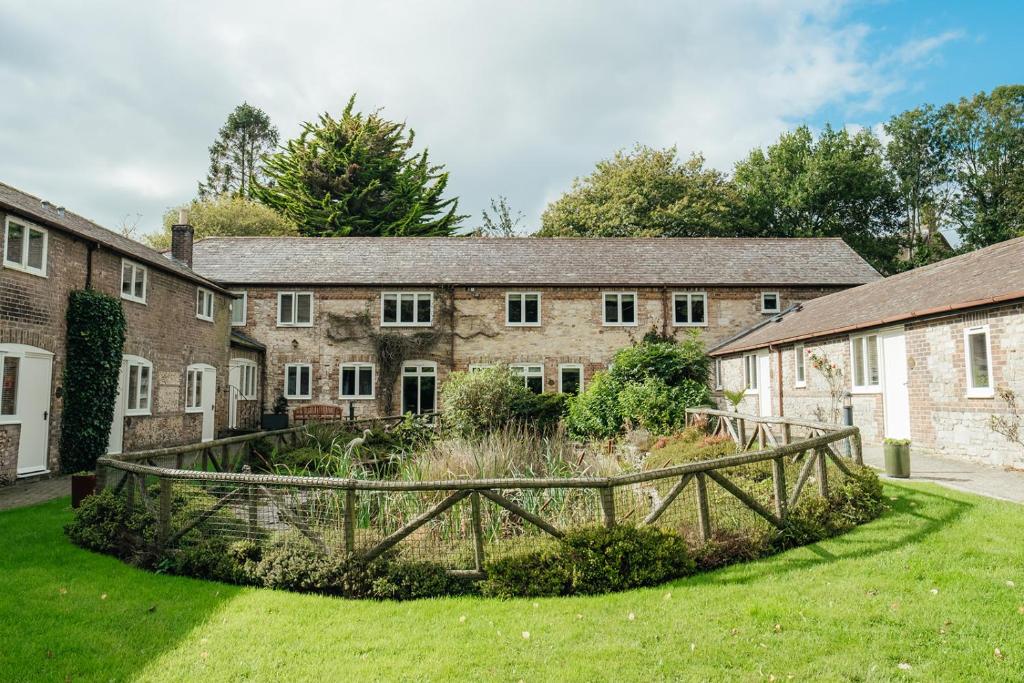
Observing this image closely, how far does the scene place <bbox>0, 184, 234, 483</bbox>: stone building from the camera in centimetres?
1176

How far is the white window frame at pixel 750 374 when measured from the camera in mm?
20984

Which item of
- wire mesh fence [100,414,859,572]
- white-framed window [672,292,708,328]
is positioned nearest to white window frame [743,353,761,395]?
white-framed window [672,292,708,328]

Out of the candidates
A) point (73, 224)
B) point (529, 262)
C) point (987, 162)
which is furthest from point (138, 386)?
point (987, 162)

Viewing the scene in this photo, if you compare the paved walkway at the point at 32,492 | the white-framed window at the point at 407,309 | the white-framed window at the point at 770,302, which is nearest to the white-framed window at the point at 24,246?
the paved walkway at the point at 32,492

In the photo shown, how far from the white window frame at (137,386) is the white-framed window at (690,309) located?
17.3 meters

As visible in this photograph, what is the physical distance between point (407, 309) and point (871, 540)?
782 inches

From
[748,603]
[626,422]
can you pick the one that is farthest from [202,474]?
[626,422]

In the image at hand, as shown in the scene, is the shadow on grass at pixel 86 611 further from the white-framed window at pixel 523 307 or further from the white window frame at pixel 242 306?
the white-framed window at pixel 523 307

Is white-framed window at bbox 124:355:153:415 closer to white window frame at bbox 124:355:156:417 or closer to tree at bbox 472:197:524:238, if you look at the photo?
white window frame at bbox 124:355:156:417

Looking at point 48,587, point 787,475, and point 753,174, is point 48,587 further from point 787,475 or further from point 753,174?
point 753,174

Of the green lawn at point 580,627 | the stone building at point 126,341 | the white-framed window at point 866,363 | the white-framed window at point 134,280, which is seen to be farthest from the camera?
the white-framed window at point 134,280

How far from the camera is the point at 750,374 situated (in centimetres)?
2147

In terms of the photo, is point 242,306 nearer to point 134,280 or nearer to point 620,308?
point 134,280

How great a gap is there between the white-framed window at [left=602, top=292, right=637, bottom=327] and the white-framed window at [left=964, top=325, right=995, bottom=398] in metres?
13.2
